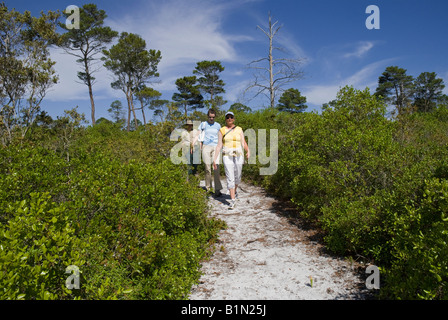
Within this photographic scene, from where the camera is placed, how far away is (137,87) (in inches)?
1167

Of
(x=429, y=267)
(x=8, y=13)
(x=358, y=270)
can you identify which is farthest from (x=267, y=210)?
(x=8, y=13)

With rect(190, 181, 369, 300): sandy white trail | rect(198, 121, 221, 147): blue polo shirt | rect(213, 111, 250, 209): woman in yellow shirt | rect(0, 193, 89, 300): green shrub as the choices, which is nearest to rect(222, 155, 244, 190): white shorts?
rect(213, 111, 250, 209): woman in yellow shirt

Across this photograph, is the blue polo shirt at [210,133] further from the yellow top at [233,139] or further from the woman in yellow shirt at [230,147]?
the yellow top at [233,139]

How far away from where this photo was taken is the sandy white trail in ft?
10.3

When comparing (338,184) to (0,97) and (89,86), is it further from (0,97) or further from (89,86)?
(89,86)

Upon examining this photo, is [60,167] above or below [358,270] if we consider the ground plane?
above

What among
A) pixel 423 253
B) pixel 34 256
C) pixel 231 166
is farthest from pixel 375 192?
pixel 34 256

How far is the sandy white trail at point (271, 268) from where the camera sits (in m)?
3.14

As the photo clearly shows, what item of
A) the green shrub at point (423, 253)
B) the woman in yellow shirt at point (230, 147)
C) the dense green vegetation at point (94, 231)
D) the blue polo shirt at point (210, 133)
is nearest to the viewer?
the dense green vegetation at point (94, 231)

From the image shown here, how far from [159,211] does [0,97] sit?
9973mm

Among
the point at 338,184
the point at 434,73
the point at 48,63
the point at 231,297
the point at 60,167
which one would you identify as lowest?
the point at 231,297

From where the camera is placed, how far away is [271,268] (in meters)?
3.71

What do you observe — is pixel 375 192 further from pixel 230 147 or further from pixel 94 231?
pixel 94 231

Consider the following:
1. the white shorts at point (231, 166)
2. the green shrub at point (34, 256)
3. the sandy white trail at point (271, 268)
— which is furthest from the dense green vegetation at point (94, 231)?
the white shorts at point (231, 166)
